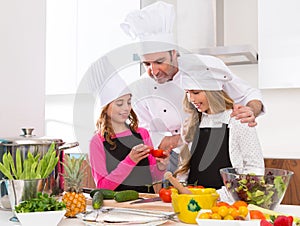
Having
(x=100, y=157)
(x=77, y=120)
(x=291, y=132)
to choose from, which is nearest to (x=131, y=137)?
(x=100, y=157)

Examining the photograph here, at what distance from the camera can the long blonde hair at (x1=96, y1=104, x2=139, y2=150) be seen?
172 centimetres

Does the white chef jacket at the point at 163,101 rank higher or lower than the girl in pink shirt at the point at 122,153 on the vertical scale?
higher

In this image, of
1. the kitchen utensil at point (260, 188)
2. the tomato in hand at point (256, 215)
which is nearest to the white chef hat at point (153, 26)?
the kitchen utensil at point (260, 188)

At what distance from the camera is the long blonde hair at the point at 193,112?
175 cm

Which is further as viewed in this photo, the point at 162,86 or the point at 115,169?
the point at 162,86

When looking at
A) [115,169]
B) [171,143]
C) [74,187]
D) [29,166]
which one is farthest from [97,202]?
[171,143]

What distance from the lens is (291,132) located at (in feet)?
8.14

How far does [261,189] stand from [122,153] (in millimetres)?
903

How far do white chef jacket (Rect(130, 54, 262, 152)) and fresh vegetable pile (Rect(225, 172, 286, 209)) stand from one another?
0.84 meters

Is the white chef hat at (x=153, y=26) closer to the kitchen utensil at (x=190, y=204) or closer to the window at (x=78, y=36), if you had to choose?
the window at (x=78, y=36)

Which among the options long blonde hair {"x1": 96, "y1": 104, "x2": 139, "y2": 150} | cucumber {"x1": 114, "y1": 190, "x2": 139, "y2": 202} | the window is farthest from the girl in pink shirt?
the window

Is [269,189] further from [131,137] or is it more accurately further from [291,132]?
[291,132]

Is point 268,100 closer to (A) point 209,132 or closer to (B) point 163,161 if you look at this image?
(A) point 209,132

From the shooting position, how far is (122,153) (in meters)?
1.82
